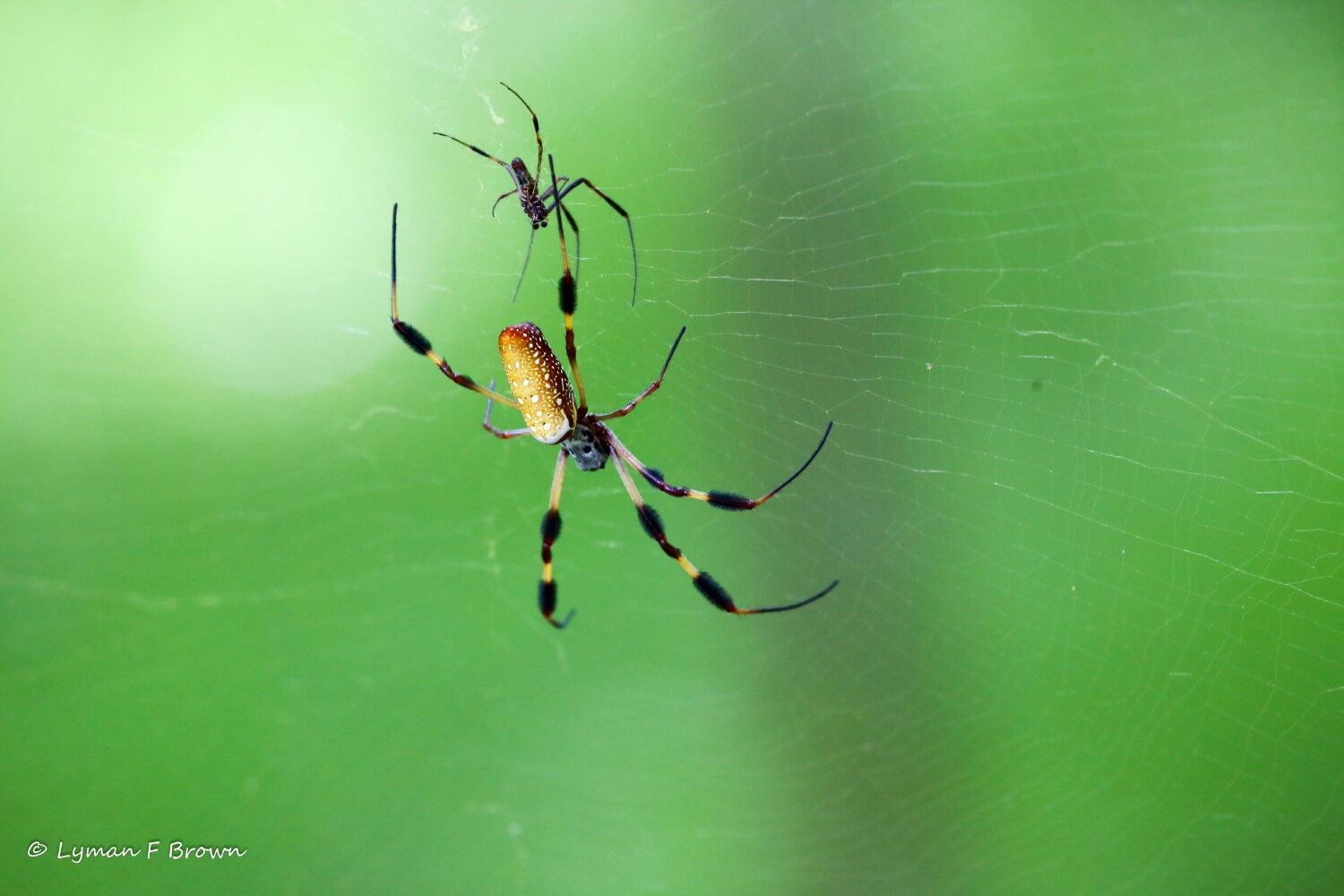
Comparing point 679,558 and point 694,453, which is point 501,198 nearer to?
point 679,558

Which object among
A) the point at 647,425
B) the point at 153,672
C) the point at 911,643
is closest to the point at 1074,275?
the point at 911,643

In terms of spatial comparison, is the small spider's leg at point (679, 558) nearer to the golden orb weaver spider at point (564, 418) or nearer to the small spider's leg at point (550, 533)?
the golden orb weaver spider at point (564, 418)

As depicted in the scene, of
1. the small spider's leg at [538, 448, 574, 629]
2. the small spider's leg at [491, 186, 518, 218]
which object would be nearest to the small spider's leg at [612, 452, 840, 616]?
the small spider's leg at [538, 448, 574, 629]

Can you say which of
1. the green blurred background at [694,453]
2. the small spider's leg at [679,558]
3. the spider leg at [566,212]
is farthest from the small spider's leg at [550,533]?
the spider leg at [566,212]

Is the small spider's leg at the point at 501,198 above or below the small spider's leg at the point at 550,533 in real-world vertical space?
above

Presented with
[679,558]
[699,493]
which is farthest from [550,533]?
[699,493]

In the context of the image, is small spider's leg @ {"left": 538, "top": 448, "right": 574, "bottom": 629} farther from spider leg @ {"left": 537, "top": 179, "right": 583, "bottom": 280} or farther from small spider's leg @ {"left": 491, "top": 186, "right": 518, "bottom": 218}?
small spider's leg @ {"left": 491, "top": 186, "right": 518, "bottom": 218}
